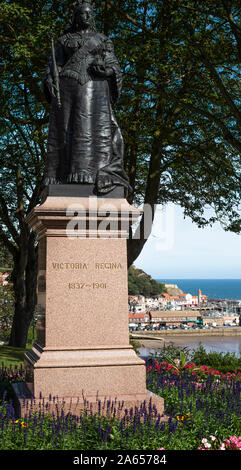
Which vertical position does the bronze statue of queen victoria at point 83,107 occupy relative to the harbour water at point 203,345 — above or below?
above

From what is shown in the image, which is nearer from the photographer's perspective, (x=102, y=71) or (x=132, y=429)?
(x=132, y=429)

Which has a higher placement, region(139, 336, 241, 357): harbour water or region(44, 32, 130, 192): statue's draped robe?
region(44, 32, 130, 192): statue's draped robe

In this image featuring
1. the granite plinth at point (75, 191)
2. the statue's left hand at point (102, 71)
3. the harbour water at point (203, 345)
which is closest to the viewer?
the granite plinth at point (75, 191)

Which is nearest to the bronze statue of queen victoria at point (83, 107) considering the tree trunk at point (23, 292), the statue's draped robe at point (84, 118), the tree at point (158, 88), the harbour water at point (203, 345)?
the statue's draped robe at point (84, 118)

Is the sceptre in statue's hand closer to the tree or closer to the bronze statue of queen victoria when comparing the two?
the bronze statue of queen victoria

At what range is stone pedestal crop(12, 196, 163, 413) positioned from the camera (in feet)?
21.4

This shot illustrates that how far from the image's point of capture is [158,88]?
1559 cm

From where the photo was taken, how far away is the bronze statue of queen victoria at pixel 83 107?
295 inches

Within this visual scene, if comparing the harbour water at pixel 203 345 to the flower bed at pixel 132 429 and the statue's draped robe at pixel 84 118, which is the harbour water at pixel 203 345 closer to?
the statue's draped robe at pixel 84 118

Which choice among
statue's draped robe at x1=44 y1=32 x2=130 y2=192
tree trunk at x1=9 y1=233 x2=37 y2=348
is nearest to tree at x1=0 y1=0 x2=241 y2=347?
tree trunk at x1=9 y1=233 x2=37 y2=348

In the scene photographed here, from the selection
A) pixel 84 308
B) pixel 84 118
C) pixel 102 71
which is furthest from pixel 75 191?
pixel 102 71

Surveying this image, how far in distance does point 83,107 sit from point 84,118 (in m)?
0.16

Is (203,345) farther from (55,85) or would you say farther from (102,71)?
(55,85)

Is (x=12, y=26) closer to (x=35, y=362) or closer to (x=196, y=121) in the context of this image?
(x=196, y=121)
